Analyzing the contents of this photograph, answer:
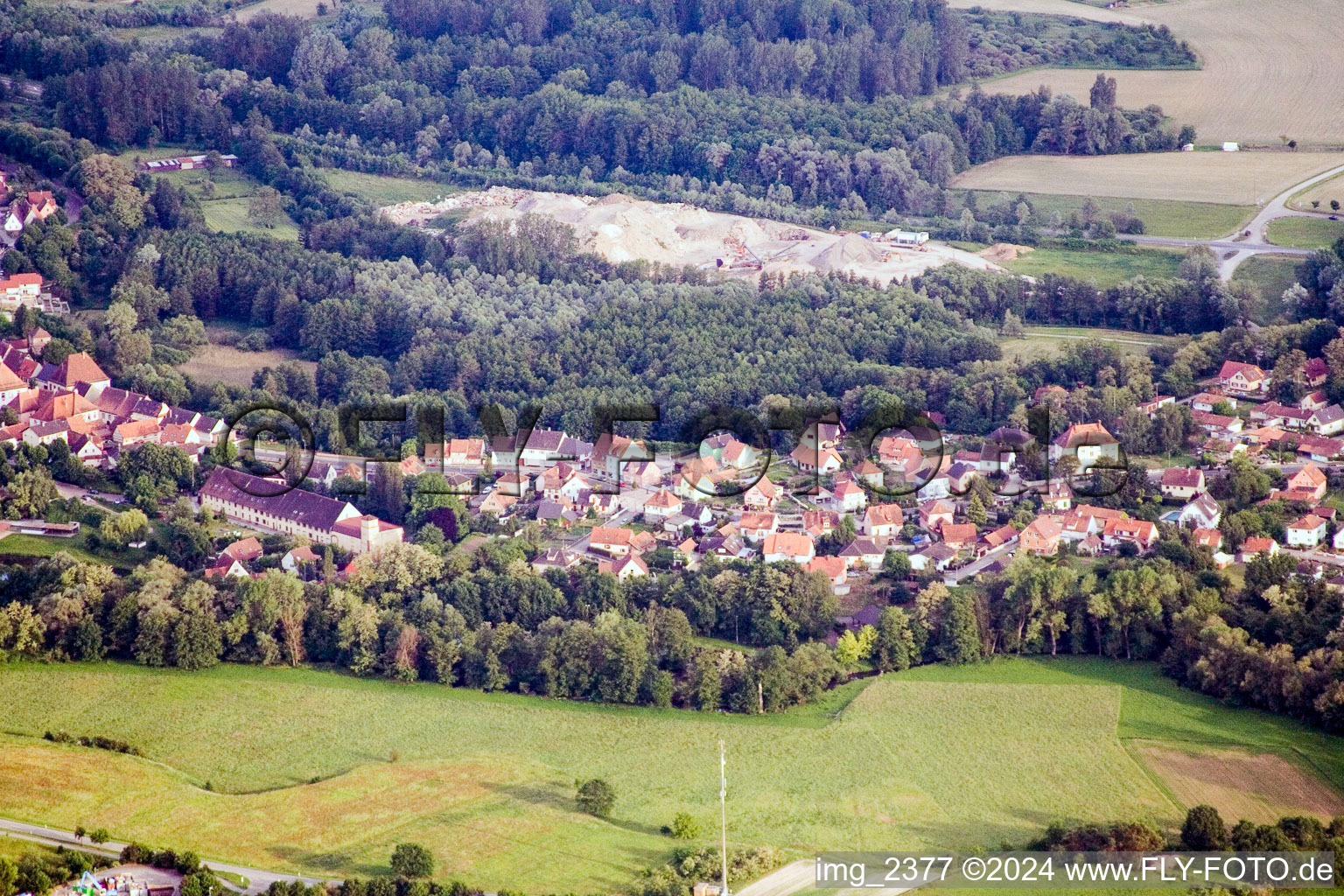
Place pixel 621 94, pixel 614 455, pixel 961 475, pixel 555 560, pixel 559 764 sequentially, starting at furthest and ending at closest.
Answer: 1. pixel 621 94
2. pixel 614 455
3. pixel 961 475
4. pixel 555 560
5. pixel 559 764

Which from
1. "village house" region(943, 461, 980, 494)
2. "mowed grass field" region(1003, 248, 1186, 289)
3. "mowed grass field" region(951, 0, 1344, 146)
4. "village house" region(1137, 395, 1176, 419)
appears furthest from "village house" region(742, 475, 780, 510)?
"mowed grass field" region(951, 0, 1344, 146)

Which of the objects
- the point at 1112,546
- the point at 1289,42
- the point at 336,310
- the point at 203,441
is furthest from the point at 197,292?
the point at 1289,42

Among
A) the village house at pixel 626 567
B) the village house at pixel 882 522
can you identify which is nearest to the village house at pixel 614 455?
the village house at pixel 626 567

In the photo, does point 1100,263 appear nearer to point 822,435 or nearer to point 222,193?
point 822,435

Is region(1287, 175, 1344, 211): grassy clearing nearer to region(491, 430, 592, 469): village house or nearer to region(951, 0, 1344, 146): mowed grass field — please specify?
region(951, 0, 1344, 146): mowed grass field

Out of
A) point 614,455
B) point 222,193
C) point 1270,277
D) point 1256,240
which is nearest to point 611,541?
point 614,455

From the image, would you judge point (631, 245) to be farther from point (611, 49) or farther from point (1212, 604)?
point (1212, 604)
